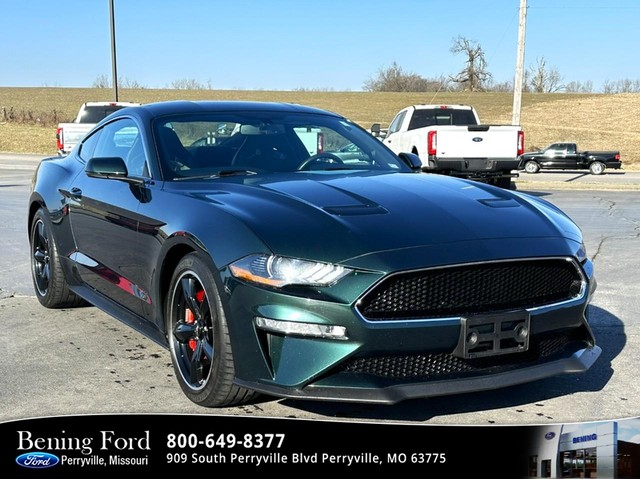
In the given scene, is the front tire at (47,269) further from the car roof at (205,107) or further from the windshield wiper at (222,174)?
the windshield wiper at (222,174)

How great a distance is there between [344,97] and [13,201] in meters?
70.5

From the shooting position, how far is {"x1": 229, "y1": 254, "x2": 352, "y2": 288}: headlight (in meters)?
3.30

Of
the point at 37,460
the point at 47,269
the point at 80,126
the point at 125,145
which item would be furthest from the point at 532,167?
the point at 37,460

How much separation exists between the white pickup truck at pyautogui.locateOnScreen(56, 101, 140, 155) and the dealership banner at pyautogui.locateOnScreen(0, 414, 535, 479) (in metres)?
14.8

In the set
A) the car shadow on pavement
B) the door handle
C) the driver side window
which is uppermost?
the driver side window

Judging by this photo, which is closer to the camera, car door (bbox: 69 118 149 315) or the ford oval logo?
the ford oval logo

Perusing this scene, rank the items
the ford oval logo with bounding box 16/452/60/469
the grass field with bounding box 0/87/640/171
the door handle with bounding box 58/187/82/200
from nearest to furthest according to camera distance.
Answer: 1. the ford oval logo with bounding box 16/452/60/469
2. the door handle with bounding box 58/187/82/200
3. the grass field with bounding box 0/87/640/171

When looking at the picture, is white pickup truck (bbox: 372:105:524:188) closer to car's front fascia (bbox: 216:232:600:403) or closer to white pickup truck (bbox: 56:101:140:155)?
white pickup truck (bbox: 56:101:140:155)

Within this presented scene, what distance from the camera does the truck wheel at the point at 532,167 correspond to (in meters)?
31.4

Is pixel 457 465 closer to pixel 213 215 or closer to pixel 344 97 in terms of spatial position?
pixel 213 215

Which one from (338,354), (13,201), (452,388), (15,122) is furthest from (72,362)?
(15,122)

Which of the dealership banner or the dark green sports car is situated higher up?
the dark green sports car

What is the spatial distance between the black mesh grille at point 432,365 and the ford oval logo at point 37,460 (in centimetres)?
129

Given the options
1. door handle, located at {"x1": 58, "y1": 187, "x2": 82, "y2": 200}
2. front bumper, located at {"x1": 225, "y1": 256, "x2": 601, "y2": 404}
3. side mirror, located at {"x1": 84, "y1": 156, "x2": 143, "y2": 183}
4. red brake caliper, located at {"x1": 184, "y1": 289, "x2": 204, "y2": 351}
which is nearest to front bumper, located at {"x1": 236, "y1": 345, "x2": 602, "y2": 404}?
front bumper, located at {"x1": 225, "y1": 256, "x2": 601, "y2": 404}
